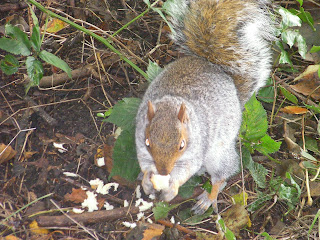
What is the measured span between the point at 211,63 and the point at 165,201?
2.29 feet

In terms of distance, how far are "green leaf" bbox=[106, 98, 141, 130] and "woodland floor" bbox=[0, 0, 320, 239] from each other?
0.58ft

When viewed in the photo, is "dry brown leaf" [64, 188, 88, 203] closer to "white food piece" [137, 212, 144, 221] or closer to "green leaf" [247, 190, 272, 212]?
"white food piece" [137, 212, 144, 221]

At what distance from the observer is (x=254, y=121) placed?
1.74m

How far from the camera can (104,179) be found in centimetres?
184

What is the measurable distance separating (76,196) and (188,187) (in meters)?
0.52

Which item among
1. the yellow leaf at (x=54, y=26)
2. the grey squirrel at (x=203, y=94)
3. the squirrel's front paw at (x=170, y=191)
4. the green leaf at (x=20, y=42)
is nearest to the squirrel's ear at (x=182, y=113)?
the grey squirrel at (x=203, y=94)

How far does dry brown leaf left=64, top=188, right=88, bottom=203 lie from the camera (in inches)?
A: 68.4

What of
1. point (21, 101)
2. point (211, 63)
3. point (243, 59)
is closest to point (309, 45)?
point (243, 59)

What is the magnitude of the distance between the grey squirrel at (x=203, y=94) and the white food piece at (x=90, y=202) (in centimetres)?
24

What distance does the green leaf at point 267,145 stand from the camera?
1770mm

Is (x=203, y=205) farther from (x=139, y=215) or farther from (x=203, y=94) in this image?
(x=203, y=94)

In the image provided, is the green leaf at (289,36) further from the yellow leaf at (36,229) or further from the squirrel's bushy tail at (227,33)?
the yellow leaf at (36,229)

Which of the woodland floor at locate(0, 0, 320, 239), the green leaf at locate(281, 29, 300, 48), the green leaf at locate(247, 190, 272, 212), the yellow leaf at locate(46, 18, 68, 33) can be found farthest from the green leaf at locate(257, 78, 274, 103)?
the yellow leaf at locate(46, 18, 68, 33)

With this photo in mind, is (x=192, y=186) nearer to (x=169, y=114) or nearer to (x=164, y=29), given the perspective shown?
(x=169, y=114)
